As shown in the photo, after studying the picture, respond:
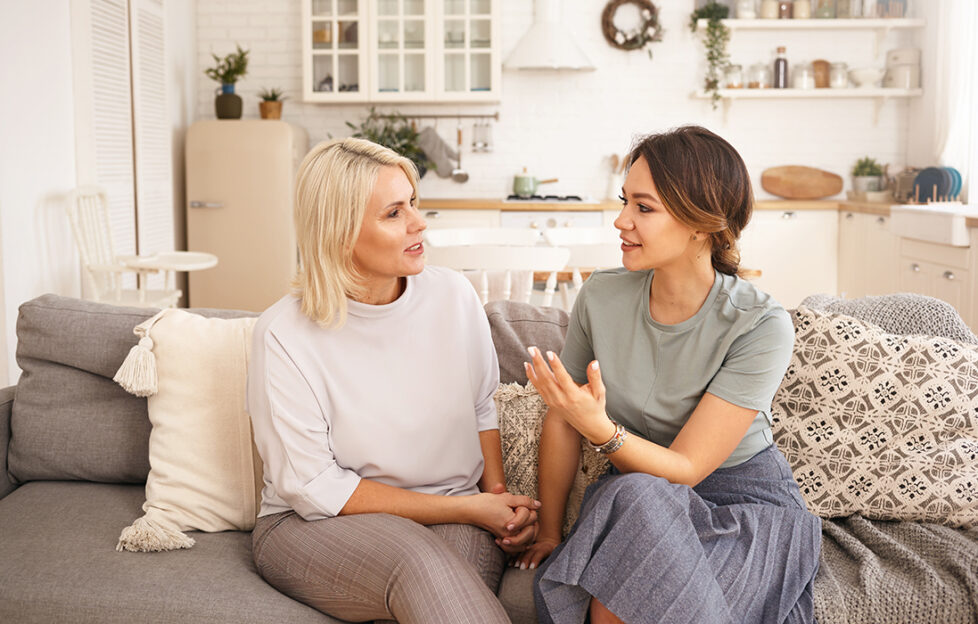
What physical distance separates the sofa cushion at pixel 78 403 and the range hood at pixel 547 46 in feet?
13.7

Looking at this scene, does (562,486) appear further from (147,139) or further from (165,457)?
(147,139)

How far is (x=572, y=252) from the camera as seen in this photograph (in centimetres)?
360

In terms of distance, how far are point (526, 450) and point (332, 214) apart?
665mm

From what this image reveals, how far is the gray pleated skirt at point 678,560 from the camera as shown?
4.67 feet

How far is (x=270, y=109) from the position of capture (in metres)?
5.87

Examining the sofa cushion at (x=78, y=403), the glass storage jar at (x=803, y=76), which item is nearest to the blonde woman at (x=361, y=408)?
the sofa cushion at (x=78, y=403)

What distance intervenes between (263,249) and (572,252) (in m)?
2.66

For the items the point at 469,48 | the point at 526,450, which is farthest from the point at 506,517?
the point at 469,48

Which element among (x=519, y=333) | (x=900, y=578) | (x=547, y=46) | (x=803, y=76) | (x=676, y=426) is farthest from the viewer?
(x=803, y=76)

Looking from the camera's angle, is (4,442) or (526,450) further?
(4,442)

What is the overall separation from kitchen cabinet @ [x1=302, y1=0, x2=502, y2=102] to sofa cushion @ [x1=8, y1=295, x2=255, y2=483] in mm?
4109

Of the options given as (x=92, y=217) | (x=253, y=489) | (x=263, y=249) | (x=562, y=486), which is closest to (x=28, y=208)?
(x=92, y=217)

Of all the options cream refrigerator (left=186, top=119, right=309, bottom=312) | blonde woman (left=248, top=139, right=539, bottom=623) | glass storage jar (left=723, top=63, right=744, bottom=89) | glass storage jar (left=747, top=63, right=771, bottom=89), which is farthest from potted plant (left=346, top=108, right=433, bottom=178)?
blonde woman (left=248, top=139, right=539, bottom=623)

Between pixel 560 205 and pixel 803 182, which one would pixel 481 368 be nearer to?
pixel 560 205
